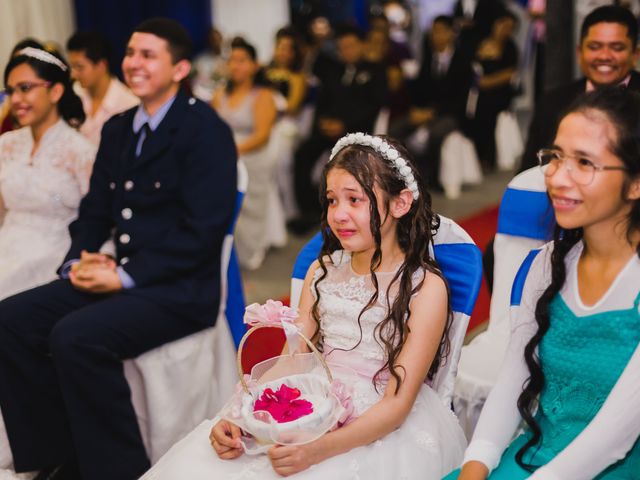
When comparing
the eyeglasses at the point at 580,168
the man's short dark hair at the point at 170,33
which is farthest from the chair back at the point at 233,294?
the eyeglasses at the point at 580,168

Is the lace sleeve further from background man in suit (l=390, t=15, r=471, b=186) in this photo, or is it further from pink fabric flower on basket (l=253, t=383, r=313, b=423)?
background man in suit (l=390, t=15, r=471, b=186)

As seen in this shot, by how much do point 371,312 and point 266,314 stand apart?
32 cm

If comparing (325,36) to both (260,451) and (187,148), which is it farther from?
(260,451)

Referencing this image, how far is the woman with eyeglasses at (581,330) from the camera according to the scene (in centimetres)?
156

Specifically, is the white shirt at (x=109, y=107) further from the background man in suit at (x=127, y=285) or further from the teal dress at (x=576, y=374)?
the teal dress at (x=576, y=374)

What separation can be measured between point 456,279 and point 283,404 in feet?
1.86

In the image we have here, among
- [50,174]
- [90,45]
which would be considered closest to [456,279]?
[50,174]

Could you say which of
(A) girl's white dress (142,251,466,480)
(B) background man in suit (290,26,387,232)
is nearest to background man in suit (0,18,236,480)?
(A) girl's white dress (142,251,466,480)

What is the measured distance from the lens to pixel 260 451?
1801 millimetres

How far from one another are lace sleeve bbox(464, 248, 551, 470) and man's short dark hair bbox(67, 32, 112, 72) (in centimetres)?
288

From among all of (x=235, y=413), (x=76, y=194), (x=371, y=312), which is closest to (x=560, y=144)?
(x=371, y=312)

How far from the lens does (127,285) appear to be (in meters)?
2.70

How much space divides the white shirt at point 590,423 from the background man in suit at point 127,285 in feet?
3.95

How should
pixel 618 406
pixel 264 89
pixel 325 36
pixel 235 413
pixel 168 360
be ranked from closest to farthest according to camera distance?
pixel 618 406 → pixel 235 413 → pixel 168 360 → pixel 264 89 → pixel 325 36
